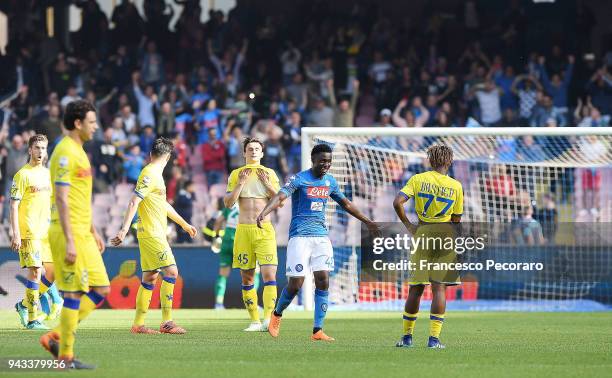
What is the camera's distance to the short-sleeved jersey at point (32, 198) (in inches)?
545

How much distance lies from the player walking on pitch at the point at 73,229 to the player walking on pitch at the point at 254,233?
15.7 feet

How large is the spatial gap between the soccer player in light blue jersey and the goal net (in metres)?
6.44

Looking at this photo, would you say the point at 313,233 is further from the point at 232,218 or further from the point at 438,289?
the point at 232,218

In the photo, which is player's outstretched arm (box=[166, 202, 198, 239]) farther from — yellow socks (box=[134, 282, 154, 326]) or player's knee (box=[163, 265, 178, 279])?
yellow socks (box=[134, 282, 154, 326])

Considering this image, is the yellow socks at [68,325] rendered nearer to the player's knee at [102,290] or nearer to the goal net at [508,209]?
the player's knee at [102,290]

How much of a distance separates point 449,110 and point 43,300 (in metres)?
11.1

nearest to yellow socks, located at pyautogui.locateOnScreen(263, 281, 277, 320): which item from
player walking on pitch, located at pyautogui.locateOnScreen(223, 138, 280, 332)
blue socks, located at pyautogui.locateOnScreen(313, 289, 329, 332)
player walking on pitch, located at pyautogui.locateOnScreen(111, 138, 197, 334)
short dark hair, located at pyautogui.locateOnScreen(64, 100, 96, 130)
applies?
player walking on pitch, located at pyautogui.locateOnScreen(223, 138, 280, 332)

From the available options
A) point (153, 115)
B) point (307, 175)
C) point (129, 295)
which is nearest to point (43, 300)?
point (129, 295)

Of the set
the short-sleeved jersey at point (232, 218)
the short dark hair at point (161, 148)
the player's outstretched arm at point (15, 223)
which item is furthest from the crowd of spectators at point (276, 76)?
the short dark hair at point (161, 148)

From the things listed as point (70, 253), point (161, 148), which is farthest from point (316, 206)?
point (70, 253)

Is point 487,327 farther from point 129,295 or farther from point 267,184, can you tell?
point 129,295

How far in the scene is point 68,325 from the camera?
8.38 meters

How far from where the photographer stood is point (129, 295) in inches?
768

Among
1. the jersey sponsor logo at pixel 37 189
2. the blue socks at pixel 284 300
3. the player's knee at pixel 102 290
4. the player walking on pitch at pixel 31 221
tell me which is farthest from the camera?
the jersey sponsor logo at pixel 37 189
